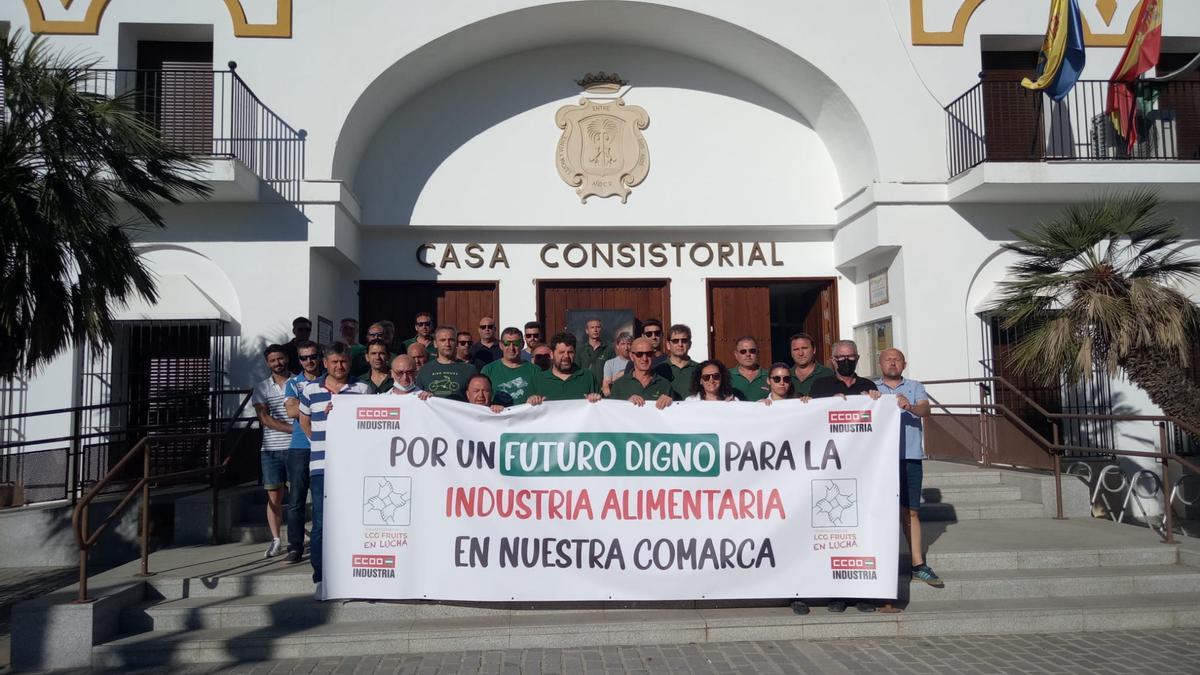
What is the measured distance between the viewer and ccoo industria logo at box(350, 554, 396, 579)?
19.9 ft

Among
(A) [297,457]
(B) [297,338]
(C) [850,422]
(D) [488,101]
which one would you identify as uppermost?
(D) [488,101]

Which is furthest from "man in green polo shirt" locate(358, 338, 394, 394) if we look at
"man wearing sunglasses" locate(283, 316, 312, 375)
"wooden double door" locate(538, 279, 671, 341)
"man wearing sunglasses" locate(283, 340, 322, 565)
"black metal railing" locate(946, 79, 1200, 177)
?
"black metal railing" locate(946, 79, 1200, 177)

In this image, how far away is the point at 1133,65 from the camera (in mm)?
10508

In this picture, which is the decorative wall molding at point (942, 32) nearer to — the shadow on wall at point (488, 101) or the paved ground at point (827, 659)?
the shadow on wall at point (488, 101)

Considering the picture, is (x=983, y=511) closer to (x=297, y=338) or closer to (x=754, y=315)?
(x=754, y=315)

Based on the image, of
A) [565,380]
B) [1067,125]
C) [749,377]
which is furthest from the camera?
[1067,125]

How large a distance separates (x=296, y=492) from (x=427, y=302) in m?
5.89

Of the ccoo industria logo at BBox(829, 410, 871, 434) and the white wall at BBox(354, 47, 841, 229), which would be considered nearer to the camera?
the ccoo industria logo at BBox(829, 410, 871, 434)

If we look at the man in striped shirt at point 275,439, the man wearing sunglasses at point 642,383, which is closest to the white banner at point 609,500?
the man wearing sunglasses at point 642,383

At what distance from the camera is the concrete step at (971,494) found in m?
8.60

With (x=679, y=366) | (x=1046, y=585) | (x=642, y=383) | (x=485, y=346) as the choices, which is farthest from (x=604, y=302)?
(x=1046, y=585)

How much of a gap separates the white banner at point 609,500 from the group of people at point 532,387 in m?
0.20

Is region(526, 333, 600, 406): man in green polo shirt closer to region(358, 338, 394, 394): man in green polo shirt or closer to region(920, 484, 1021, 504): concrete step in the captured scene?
region(358, 338, 394, 394): man in green polo shirt

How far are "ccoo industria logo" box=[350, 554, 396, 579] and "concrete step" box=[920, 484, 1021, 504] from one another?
18.1 ft
